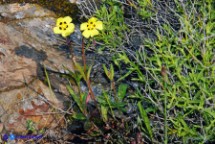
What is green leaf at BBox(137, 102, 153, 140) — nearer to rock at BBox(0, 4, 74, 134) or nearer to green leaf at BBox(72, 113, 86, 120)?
green leaf at BBox(72, 113, 86, 120)

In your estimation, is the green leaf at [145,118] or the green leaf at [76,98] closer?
the green leaf at [145,118]

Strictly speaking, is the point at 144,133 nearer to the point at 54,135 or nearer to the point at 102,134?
the point at 102,134

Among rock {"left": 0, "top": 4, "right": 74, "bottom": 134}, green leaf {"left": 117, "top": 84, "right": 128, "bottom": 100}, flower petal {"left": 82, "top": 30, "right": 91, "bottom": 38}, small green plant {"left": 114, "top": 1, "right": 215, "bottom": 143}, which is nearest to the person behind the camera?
small green plant {"left": 114, "top": 1, "right": 215, "bottom": 143}

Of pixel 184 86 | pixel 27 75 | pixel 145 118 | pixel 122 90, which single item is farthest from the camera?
pixel 27 75

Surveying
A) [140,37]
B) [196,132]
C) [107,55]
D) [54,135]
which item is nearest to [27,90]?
[54,135]

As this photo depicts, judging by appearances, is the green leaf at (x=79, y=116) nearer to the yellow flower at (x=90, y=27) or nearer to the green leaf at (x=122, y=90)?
the green leaf at (x=122, y=90)

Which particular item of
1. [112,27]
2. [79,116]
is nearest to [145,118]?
[79,116]

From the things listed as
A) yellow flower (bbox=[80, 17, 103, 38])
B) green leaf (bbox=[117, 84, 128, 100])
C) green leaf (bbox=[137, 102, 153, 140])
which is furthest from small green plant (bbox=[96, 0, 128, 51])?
green leaf (bbox=[137, 102, 153, 140])

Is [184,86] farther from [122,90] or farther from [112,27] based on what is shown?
[112,27]

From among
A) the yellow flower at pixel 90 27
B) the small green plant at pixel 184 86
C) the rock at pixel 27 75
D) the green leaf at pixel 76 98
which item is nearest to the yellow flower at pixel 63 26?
the yellow flower at pixel 90 27
